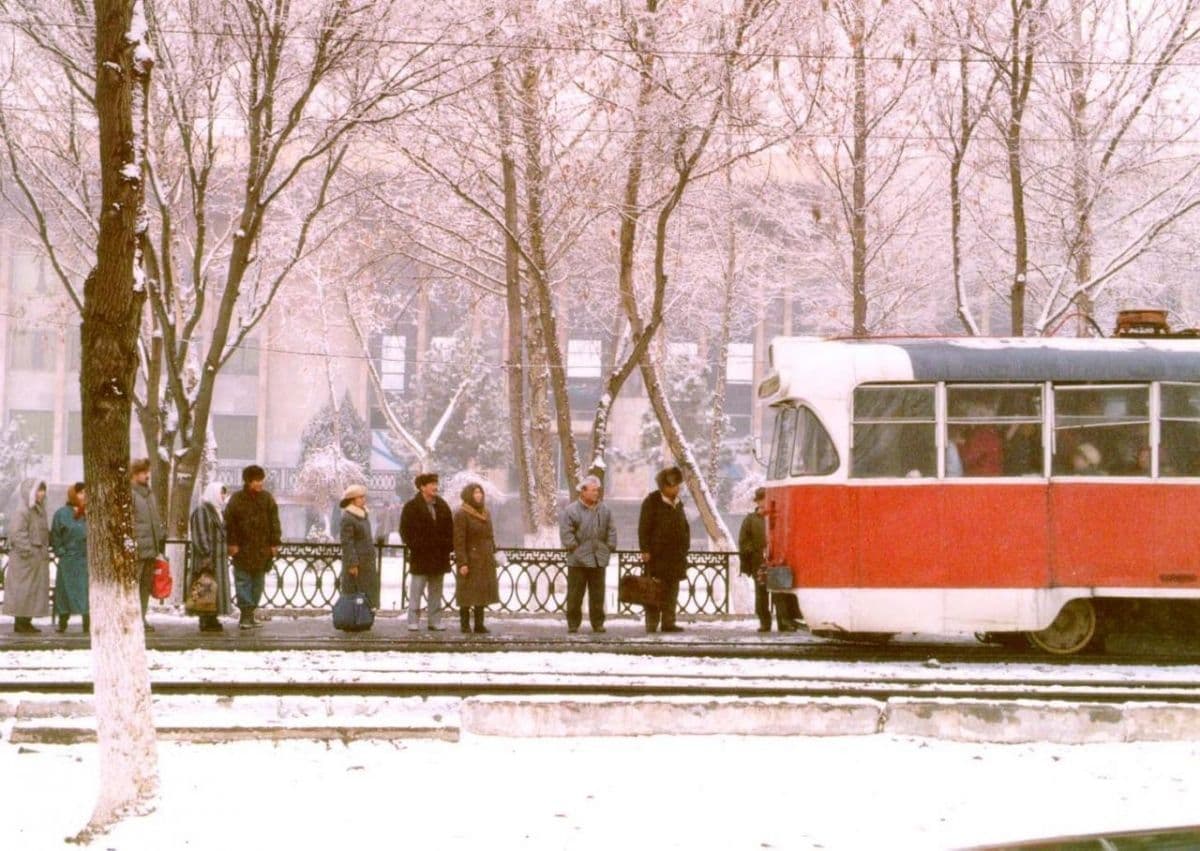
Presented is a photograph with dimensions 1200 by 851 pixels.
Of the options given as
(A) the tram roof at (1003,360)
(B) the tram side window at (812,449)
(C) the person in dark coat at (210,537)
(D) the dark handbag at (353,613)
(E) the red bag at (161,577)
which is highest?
(A) the tram roof at (1003,360)

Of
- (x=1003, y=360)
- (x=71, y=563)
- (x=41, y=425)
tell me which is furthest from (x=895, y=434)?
(x=41, y=425)

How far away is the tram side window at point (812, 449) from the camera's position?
15266mm

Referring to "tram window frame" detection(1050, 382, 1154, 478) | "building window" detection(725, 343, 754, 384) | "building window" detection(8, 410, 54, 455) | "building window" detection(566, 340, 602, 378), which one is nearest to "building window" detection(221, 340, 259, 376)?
"building window" detection(8, 410, 54, 455)

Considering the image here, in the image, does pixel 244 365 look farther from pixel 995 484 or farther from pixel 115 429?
pixel 115 429

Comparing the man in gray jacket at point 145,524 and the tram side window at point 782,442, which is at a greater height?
the tram side window at point 782,442

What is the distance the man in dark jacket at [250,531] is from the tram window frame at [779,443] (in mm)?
5054

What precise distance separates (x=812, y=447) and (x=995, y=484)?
1744 millimetres

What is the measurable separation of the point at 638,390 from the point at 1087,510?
47373 mm

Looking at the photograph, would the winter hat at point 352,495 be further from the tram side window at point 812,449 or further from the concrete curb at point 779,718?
the concrete curb at point 779,718

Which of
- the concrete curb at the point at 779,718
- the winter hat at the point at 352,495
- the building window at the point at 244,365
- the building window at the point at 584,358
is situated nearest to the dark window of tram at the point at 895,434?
the concrete curb at the point at 779,718

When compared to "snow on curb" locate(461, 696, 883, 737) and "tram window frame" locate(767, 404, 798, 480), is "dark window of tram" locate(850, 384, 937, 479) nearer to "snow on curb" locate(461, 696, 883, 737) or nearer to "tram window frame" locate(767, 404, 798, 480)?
"tram window frame" locate(767, 404, 798, 480)

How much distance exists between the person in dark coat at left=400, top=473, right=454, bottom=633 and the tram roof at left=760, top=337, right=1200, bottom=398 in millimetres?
4097

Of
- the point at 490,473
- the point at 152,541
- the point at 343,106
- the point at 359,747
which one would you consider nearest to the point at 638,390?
the point at 490,473

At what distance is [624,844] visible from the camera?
8.00 metres
